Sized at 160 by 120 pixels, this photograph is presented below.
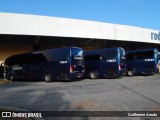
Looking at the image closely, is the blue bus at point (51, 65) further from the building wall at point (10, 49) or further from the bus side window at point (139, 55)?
the building wall at point (10, 49)

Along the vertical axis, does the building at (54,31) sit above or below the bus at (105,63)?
above

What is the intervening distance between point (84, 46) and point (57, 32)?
1158 cm

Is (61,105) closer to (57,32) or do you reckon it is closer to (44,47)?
(57,32)

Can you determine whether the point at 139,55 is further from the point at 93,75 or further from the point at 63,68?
the point at 63,68

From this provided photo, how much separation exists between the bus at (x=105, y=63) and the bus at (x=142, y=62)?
3055 millimetres

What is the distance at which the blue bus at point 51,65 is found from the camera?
1794 centimetres

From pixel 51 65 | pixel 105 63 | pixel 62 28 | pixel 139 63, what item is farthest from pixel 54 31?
pixel 139 63

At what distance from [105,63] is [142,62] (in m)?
4.49

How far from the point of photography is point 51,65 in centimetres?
1897

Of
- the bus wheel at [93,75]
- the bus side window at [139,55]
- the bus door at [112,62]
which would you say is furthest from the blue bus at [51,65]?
the bus side window at [139,55]

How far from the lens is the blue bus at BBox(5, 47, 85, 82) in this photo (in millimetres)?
17938

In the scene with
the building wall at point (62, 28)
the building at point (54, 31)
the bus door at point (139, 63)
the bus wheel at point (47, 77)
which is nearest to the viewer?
the bus wheel at point (47, 77)

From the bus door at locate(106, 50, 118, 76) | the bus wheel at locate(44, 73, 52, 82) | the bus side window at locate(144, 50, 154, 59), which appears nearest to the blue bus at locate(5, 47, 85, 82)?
the bus wheel at locate(44, 73, 52, 82)

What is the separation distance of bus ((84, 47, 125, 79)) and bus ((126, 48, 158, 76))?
10.0 feet
